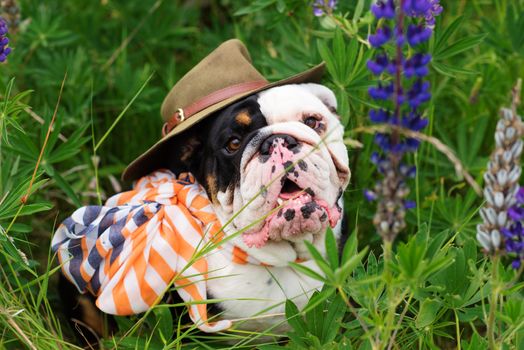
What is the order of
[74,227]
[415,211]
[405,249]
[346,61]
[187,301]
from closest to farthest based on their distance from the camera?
[405,249] → [187,301] → [74,227] → [346,61] → [415,211]

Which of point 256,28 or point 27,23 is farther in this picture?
point 256,28

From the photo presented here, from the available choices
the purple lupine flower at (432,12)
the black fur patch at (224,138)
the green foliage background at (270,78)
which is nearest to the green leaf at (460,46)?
the green foliage background at (270,78)

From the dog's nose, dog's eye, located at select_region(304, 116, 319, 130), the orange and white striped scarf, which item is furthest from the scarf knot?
dog's eye, located at select_region(304, 116, 319, 130)

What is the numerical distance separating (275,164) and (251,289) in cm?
35

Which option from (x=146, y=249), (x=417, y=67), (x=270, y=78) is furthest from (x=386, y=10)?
(x=270, y=78)

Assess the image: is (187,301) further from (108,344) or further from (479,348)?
(479,348)

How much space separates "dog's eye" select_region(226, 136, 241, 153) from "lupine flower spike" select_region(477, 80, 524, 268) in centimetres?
77

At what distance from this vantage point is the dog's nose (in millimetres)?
1869

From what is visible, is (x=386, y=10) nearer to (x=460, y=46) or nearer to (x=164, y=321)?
(x=164, y=321)

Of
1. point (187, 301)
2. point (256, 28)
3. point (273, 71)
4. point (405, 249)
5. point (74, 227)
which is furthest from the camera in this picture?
point (256, 28)

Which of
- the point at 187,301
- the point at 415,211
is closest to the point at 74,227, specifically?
the point at 187,301

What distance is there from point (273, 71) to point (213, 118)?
28.9 inches

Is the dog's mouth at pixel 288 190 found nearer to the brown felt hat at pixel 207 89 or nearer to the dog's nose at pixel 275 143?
the dog's nose at pixel 275 143

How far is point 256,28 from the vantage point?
346 centimetres
